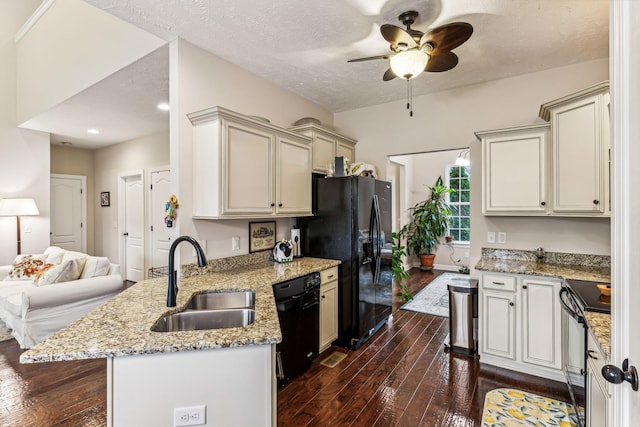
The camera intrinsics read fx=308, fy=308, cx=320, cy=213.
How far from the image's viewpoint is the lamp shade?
14.9 ft

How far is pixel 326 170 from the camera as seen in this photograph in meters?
3.63

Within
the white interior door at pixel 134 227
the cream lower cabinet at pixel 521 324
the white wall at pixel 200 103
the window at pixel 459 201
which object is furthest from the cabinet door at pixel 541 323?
the white interior door at pixel 134 227

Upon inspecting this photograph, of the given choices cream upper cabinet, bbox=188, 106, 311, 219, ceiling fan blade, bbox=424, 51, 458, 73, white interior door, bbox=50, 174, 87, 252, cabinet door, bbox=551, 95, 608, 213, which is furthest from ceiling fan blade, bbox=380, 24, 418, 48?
white interior door, bbox=50, 174, 87, 252

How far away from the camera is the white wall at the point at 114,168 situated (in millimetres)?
5184

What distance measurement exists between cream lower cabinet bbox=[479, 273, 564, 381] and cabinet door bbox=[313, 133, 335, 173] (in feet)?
6.64

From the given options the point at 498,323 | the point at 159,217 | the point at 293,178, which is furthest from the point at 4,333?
the point at 498,323

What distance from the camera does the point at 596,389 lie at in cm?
141

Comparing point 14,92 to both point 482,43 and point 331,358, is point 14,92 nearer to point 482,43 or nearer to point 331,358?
point 331,358

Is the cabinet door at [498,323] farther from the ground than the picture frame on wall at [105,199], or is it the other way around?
the picture frame on wall at [105,199]

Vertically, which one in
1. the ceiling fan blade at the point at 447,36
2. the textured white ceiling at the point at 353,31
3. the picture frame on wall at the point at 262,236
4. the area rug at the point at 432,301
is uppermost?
the textured white ceiling at the point at 353,31

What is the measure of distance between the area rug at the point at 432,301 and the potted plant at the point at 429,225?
1164 mm

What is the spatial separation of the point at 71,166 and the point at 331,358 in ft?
21.0

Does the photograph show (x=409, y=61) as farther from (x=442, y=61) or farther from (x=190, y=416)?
(x=190, y=416)

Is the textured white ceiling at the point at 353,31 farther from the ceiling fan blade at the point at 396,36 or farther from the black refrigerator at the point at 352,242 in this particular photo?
the black refrigerator at the point at 352,242
